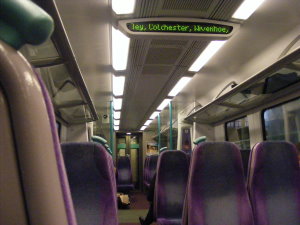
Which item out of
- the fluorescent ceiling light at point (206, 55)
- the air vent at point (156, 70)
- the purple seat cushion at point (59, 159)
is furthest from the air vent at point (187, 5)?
the purple seat cushion at point (59, 159)

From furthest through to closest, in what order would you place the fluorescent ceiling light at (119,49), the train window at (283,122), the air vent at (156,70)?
1. the air vent at (156,70)
2. the train window at (283,122)
3. the fluorescent ceiling light at (119,49)

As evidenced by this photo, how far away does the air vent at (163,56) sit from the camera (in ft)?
13.6

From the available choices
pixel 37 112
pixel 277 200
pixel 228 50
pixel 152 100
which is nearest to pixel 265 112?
pixel 228 50

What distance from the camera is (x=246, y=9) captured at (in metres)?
3.15

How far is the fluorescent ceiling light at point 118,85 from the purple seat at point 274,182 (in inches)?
158

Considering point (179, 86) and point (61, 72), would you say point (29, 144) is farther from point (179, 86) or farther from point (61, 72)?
point (179, 86)

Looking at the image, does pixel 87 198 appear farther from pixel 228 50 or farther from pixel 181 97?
pixel 181 97

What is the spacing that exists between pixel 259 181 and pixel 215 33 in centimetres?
189

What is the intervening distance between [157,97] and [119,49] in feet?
10.6

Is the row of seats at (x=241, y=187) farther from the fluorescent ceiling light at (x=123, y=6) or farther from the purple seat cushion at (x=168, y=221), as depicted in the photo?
the fluorescent ceiling light at (x=123, y=6)

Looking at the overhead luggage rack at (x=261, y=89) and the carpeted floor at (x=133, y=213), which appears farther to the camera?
the carpeted floor at (x=133, y=213)

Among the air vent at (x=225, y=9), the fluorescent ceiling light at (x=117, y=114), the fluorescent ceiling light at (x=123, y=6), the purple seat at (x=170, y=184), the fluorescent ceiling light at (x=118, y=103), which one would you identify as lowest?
the purple seat at (x=170, y=184)

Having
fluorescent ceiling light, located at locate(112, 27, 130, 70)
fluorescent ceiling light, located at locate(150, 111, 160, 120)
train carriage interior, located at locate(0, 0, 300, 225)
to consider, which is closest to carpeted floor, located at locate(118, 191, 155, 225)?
train carriage interior, located at locate(0, 0, 300, 225)

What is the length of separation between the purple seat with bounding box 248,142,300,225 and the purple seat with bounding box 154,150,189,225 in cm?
151
